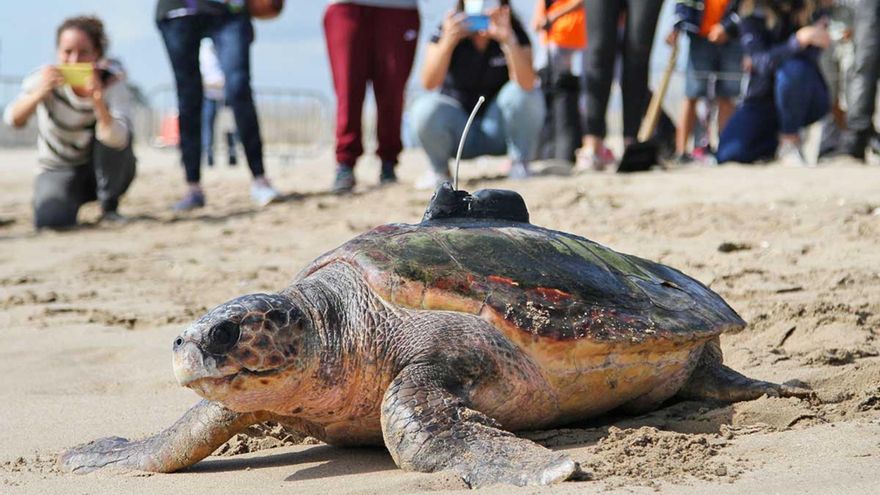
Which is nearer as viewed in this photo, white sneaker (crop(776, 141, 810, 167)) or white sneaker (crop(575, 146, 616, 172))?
white sneaker (crop(776, 141, 810, 167))

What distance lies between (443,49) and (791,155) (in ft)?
6.63

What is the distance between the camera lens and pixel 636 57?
5.85m

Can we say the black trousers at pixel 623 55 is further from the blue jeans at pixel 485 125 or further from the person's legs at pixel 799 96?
the person's legs at pixel 799 96

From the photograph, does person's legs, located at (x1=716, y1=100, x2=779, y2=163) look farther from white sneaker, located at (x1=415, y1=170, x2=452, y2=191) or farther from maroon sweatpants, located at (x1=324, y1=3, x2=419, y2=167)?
maroon sweatpants, located at (x1=324, y1=3, x2=419, y2=167)

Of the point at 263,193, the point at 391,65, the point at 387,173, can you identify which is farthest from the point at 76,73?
the point at 387,173

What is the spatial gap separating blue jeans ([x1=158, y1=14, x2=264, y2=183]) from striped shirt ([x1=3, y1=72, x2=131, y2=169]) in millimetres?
332

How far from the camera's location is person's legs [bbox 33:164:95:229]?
239 inches

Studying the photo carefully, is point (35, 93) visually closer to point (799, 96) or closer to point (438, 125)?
point (438, 125)

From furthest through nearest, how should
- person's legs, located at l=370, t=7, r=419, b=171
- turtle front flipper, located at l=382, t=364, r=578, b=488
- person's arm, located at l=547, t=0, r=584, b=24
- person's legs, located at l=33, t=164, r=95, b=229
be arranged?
person's arm, located at l=547, t=0, r=584, b=24 < person's legs, located at l=370, t=7, r=419, b=171 < person's legs, located at l=33, t=164, r=95, b=229 < turtle front flipper, located at l=382, t=364, r=578, b=488

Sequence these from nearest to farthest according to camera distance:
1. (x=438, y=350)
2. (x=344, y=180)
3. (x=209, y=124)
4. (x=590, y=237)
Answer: (x=438, y=350), (x=590, y=237), (x=344, y=180), (x=209, y=124)

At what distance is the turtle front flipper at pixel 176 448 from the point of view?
2123 millimetres

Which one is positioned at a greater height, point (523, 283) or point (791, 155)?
point (523, 283)

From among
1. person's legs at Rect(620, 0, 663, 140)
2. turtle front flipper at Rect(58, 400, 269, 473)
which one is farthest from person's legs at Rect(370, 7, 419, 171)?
turtle front flipper at Rect(58, 400, 269, 473)

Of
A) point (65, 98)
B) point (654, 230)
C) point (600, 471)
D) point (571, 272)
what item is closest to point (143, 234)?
point (65, 98)
